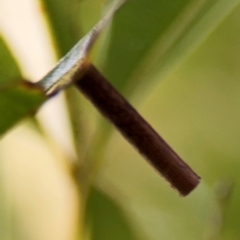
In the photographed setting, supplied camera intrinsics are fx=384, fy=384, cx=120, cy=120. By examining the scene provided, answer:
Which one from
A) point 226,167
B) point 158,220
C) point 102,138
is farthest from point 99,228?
point 226,167

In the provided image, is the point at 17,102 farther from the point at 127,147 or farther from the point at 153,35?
the point at 127,147

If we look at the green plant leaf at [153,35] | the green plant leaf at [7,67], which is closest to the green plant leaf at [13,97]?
the green plant leaf at [7,67]

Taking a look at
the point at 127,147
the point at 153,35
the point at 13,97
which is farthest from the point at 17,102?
the point at 127,147

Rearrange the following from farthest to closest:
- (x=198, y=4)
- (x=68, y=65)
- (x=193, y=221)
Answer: (x=193, y=221)
(x=198, y=4)
(x=68, y=65)

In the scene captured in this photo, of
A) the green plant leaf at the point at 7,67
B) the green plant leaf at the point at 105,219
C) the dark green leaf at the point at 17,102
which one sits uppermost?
the green plant leaf at the point at 7,67

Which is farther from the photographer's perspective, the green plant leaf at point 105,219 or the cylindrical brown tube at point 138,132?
the green plant leaf at point 105,219

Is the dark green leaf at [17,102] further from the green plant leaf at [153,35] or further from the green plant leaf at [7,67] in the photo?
the green plant leaf at [153,35]

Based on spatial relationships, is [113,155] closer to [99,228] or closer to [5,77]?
[99,228]
